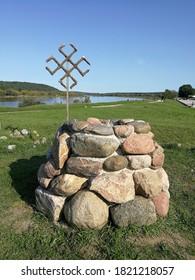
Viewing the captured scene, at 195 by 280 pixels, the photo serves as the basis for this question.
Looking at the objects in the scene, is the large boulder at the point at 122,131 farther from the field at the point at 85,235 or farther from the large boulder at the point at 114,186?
the field at the point at 85,235

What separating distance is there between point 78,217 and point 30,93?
134 meters

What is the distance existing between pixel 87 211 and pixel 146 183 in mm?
1165

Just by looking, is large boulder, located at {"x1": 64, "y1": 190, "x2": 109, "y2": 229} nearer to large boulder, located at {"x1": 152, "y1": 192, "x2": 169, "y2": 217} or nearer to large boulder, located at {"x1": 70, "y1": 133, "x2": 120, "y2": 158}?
large boulder, located at {"x1": 70, "y1": 133, "x2": 120, "y2": 158}

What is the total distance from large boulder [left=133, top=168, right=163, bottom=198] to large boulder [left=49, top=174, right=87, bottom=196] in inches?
37.8

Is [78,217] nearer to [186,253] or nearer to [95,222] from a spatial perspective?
[95,222]

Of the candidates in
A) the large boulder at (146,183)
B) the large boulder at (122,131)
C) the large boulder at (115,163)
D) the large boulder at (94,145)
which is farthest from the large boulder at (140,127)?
the large boulder at (146,183)

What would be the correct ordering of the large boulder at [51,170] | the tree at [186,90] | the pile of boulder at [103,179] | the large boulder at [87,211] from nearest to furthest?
the large boulder at [87,211], the pile of boulder at [103,179], the large boulder at [51,170], the tree at [186,90]

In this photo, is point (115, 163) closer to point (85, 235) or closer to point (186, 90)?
point (85, 235)

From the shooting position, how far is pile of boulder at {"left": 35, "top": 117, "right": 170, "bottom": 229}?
14.5 feet

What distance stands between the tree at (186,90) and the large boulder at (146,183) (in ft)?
321

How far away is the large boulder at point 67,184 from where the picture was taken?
4556 millimetres

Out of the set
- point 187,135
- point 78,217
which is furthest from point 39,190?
point 187,135

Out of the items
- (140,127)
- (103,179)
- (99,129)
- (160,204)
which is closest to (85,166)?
(103,179)

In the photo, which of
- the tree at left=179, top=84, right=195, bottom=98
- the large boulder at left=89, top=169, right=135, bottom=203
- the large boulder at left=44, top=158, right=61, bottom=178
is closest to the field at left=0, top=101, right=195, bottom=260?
the large boulder at left=89, top=169, right=135, bottom=203
